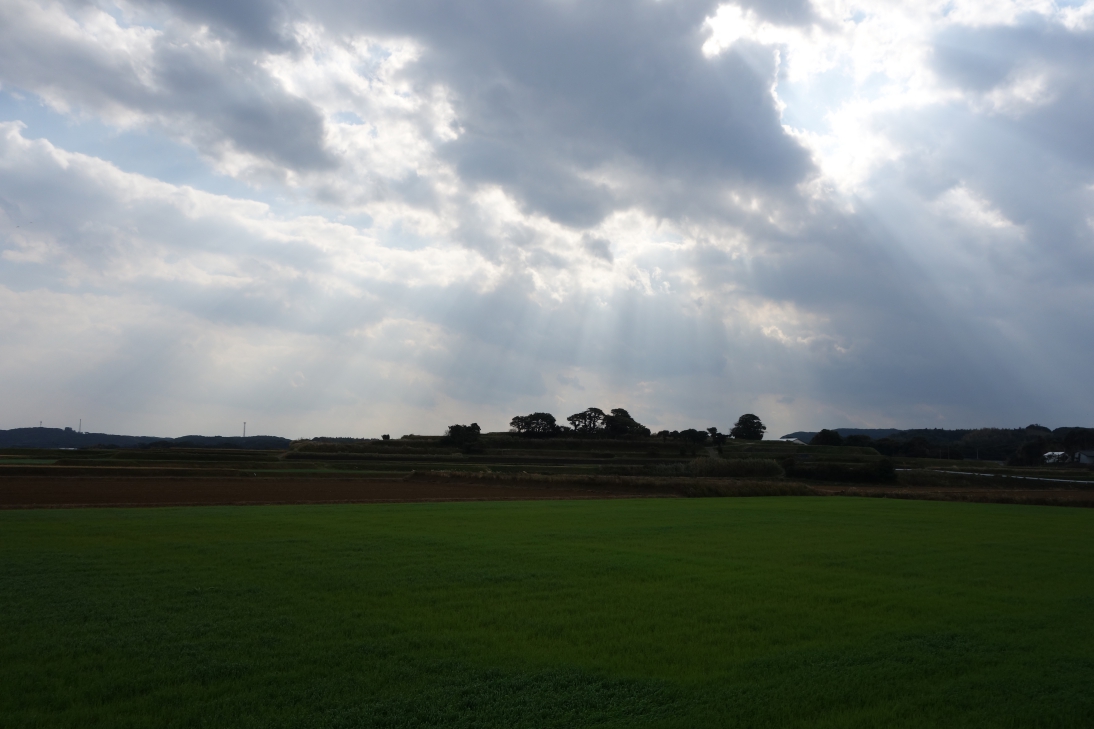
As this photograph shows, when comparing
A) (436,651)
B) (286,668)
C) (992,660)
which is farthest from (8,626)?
(992,660)

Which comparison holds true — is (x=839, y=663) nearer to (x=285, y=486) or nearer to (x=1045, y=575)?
(x=1045, y=575)

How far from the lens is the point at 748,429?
143 meters

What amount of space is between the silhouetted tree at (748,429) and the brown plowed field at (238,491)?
303 ft

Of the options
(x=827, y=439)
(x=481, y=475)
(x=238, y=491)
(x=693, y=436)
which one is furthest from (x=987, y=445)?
(x=238, y=491)

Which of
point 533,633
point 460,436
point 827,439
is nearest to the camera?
point 533,633

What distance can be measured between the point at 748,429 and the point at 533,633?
141225 mm

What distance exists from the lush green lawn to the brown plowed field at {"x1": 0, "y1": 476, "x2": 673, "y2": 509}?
17.9 metres

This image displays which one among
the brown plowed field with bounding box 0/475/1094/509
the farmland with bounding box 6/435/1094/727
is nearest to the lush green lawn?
the farmland with bounding box 6/435/1094/727

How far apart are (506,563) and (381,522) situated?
34.6ft

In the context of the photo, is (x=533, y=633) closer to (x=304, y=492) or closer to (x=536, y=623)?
(x=536, y=623)

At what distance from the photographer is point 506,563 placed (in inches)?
590

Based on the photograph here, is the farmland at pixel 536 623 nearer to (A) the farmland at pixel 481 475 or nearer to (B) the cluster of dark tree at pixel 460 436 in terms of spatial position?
(A) the farmland at pixel 481 475

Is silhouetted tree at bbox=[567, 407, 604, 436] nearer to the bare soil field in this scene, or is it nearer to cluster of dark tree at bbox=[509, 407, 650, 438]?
cluster of dark tree at bbox=[509, 407, 650, 438]

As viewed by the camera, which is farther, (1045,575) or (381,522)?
(381,522)
